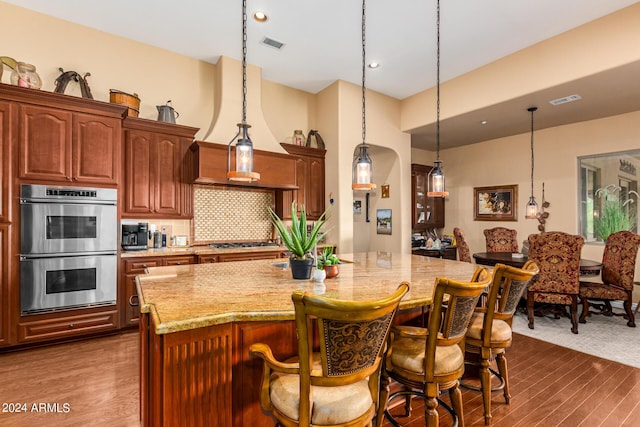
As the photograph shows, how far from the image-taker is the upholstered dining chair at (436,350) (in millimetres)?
1510

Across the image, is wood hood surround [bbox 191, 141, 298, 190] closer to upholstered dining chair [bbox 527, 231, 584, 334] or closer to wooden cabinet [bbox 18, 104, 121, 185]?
wooden cabinet [bbox 18, 104, 121, 185]

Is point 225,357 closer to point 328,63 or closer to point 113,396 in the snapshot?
point 113,396

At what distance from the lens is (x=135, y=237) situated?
3928 mm

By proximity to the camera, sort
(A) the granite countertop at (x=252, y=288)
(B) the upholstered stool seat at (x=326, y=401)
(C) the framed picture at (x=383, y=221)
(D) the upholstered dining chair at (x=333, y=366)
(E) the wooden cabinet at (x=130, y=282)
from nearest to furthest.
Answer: (D) the upholstered dining chair at (x=333, y=366), (B) the upholstered stool seat at (x=326, y=401), (A) the granite countertop at (x=252, y=288), (E) the wooden cabinet at (x=130, y=282), (C) the framed picture at (x=383, y=221)

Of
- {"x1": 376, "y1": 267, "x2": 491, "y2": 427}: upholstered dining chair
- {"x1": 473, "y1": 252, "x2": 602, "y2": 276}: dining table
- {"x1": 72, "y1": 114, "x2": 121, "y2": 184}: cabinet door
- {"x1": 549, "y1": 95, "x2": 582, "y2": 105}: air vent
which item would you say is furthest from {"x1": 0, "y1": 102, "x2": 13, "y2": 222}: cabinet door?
{"x1": 549, "y1": 95, "x2": 582, "y2": 105}: air vent

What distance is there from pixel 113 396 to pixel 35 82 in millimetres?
3257

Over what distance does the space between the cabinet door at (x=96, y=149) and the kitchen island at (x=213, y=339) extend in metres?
2.14

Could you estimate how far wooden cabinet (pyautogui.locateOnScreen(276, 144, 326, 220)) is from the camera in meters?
5.11

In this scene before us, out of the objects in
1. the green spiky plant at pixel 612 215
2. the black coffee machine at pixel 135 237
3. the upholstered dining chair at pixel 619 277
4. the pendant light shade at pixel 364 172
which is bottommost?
the upholstered dining chair at pixel 619 277

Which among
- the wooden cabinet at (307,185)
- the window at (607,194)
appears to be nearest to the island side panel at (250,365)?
the wooden cabinet at (307,185)

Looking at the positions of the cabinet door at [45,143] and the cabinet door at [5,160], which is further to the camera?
the cabinet door at [45,143]

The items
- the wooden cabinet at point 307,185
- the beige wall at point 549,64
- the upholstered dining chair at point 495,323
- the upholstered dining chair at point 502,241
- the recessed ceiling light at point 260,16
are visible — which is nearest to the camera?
the upholstered dining chair at point 495,323

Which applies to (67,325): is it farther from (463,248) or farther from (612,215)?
(612,215)

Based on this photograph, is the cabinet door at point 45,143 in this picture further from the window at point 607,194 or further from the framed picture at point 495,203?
the window at point 607,194
